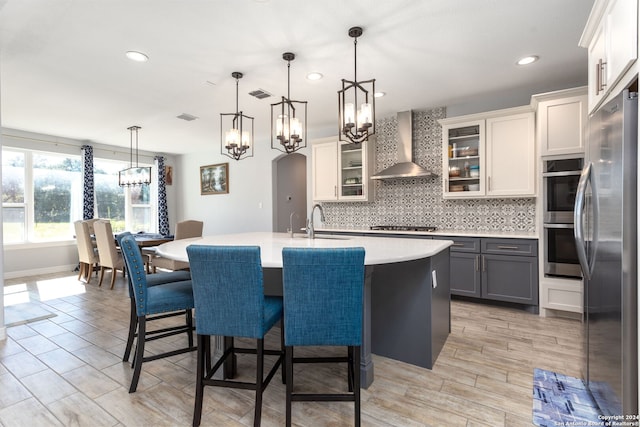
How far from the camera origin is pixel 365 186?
15.4ft

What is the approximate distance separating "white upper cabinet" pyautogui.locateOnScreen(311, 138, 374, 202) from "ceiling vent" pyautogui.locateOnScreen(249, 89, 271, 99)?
4.58 feet

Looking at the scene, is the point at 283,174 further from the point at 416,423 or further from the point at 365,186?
the point at 416,423

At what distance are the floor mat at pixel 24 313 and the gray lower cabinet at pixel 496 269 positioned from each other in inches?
177

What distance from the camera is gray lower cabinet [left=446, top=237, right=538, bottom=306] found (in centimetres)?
331

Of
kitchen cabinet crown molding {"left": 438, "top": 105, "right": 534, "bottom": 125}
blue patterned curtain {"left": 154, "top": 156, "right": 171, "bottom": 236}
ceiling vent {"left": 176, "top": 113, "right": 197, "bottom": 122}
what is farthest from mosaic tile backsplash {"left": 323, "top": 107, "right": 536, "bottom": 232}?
blue patterned curtain {"left": 154, "top": 156, "right": 171, "bottom": 236}

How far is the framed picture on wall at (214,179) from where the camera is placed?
6.86 m

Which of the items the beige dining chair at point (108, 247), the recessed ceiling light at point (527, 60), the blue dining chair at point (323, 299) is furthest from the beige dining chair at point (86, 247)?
the recessed ceiling light at point (527, 60)

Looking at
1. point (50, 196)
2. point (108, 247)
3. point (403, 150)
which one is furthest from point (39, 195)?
point (403, 150)

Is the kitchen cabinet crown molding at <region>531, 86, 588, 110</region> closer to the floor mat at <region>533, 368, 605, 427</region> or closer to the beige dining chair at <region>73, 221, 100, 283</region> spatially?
the floor mat at <region>533, 368, 605, 427</region>

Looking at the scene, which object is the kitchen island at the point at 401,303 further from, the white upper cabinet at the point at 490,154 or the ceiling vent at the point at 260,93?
the ceiling vent at the point at 260,93

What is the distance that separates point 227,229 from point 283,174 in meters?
1.76

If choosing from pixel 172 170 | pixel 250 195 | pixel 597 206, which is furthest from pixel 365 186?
pixel 172 170

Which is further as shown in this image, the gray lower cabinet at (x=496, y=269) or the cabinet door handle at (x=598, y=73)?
the gray lower cabinet at (x=496, y=269)

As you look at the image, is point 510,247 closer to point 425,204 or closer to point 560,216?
point 560,216
